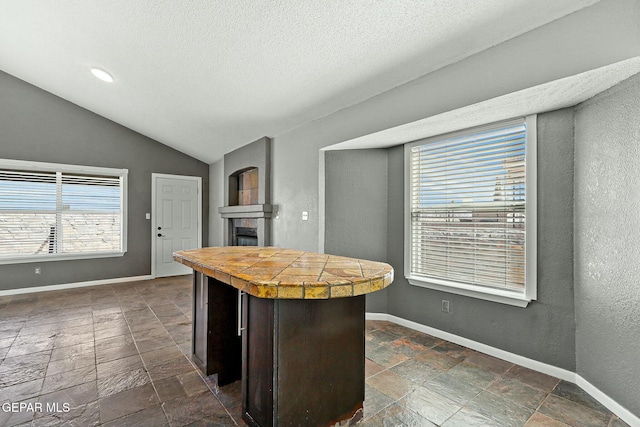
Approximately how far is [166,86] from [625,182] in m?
4.46

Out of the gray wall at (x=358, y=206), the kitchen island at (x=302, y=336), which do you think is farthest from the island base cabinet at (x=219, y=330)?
the gray wall at (x=358, y=206)

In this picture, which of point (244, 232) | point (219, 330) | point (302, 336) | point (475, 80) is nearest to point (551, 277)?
point (475, 80)

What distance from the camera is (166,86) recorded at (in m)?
3.67

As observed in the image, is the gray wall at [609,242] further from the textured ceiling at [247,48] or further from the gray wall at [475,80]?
the textured ceiling at [247,48]

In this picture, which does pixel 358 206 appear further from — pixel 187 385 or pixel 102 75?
pixel 102 75

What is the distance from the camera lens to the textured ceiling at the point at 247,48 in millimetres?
1959

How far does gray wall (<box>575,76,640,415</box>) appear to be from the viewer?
1760 millimetres

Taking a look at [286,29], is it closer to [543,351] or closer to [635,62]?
[635,62]

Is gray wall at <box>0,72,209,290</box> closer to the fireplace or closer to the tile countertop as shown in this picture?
the fireplace

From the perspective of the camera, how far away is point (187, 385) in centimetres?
213

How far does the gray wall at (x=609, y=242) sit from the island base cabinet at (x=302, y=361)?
1.64 m

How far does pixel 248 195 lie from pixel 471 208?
146 inches

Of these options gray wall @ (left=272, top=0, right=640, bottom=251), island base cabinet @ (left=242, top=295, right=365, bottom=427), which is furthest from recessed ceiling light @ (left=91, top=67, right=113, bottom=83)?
island base cabinet @ (left=242, top=295, right=365, bottom=427)

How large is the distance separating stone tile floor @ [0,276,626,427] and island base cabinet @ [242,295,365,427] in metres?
0.31
